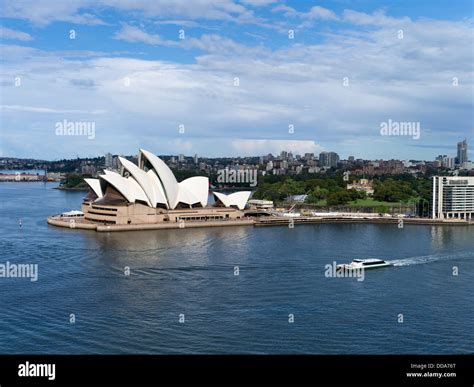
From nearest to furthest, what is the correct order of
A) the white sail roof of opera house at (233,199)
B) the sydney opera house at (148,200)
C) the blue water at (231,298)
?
the blue water at (231,298) < the sydney opera house at (148,200) < the white sail roof of opera house at (233,199)

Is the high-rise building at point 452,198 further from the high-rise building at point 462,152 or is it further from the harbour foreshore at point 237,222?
the high-rise building at point 462,152

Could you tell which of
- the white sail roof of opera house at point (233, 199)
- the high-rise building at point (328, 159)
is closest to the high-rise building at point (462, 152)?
the high-rise building at point (328, 159)

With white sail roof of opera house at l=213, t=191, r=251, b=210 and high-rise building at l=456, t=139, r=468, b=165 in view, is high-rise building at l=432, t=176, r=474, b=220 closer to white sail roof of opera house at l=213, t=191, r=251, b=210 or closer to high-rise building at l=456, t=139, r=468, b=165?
white sail roof of opera house at l=213, t=191, r=251, b=210

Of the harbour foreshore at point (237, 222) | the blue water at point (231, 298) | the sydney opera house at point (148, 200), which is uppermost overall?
the sydney opera house at point (148, 200)

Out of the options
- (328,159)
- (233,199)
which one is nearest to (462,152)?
(328,159)

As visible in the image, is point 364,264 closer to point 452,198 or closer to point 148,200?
point 148,200
